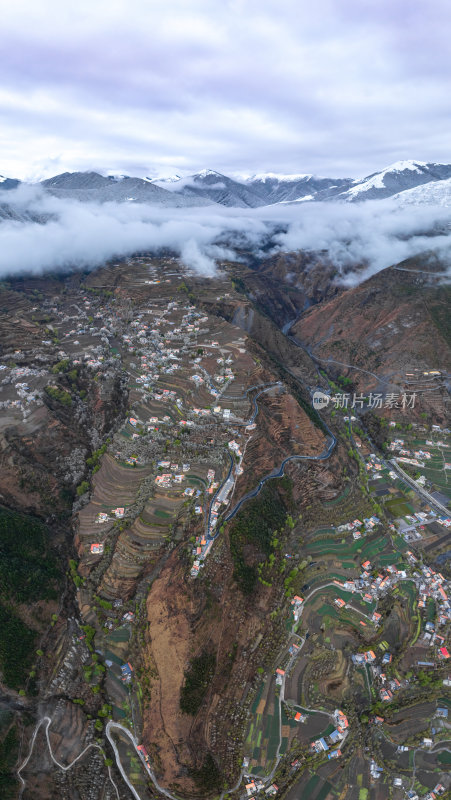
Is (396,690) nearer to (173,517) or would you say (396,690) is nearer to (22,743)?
(173,517)

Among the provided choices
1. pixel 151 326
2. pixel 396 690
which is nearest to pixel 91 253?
pixel 151 326

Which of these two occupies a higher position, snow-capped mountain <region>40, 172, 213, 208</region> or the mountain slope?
snow-capped mountain <region>40, 172, 213, 208</region>
